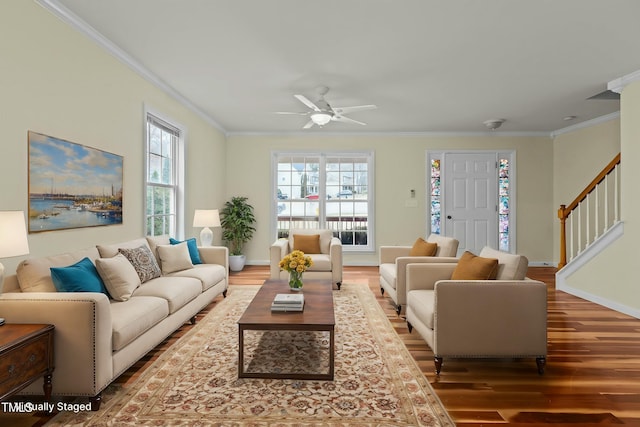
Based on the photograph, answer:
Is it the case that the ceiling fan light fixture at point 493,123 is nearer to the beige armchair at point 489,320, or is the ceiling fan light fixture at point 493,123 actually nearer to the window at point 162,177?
the beige armchair at point 489,320

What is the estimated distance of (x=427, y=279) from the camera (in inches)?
139

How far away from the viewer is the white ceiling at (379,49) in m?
2.89

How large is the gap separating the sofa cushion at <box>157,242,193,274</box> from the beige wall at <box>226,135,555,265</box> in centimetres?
327

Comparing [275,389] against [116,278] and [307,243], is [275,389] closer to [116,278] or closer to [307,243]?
[116,278]

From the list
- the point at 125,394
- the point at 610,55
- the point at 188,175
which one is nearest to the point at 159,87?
the point at 188,175

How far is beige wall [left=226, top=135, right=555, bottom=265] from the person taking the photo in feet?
24.2

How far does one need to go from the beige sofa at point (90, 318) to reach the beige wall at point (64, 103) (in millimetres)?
241

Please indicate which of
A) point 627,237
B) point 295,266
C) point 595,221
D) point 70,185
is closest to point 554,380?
point 295,266

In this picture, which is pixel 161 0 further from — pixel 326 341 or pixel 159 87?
pixel 326 341

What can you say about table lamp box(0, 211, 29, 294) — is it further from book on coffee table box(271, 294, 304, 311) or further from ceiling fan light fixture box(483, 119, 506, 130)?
ceiling fan light fixture box(483, 119, 506, 130)

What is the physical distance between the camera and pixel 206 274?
4152mm

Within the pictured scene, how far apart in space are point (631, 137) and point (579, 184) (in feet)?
9.07

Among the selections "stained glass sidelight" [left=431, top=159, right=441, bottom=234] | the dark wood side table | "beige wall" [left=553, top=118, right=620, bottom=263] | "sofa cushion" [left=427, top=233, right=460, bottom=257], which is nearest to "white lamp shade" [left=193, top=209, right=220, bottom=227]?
"sofa cushion" [left=427, top=233, right=460, bottom=257]

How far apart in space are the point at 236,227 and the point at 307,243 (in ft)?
6.34
